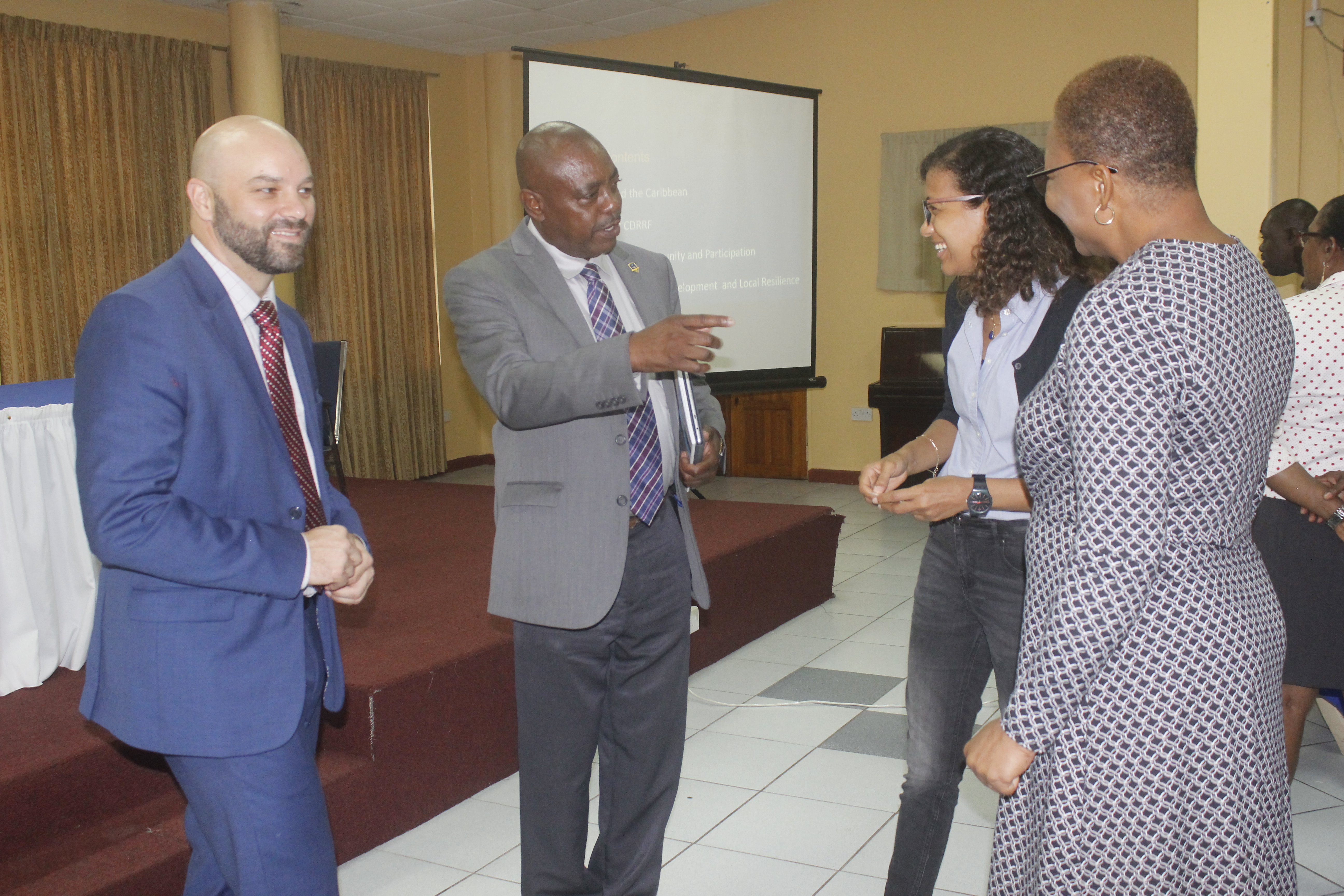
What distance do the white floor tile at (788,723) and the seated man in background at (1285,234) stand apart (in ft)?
6.57

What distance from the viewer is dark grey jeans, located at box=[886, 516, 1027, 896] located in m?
1.89

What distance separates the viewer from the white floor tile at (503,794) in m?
3.06

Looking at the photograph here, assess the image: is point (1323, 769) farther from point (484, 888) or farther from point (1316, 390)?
point (484, 888)

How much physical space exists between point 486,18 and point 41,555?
6.15 meters

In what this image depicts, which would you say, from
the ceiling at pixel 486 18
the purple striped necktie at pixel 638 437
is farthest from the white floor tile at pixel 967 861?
the ceiling at pixel 486 18

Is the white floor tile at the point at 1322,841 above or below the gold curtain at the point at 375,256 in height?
below

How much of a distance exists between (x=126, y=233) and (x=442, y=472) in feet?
10.6

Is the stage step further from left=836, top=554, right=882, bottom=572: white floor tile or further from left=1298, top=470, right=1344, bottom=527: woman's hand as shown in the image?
left=836, top=554, right=882, bottom=572: white floor tile

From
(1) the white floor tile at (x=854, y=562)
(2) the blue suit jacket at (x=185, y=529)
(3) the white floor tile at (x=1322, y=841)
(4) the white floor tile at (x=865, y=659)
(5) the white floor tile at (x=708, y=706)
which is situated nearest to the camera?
(2) the blue suit jacket at (x=185, y=529)

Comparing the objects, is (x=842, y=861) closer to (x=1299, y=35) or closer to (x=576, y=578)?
(x=576, y=578)

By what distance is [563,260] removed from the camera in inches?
81.2

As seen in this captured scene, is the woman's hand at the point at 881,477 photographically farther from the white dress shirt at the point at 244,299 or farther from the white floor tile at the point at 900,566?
the white floor tile at the point at 900,566

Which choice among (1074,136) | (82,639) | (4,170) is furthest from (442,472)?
(1074,136)

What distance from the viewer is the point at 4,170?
20.4 ft
